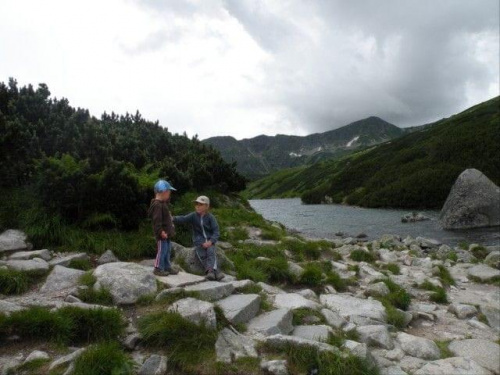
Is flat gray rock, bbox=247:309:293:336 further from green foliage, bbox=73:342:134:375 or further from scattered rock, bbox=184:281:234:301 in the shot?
green foliage, bbox=73:342:134:375

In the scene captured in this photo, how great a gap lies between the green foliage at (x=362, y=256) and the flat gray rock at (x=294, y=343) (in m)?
11.3

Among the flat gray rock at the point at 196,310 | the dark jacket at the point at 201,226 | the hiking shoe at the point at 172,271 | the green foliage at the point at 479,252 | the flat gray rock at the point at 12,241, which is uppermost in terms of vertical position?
the dark jacket at the point at 201,226

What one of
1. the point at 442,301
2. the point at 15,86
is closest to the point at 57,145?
the point at 15,86

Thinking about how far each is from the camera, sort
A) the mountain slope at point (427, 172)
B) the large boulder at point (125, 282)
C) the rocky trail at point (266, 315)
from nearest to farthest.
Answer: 1. the rocky trail at point (266, 315)
2. the large boulder at point (125, 282)
3. the mountain slope at point (427, 172)

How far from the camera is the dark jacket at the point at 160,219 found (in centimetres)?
870

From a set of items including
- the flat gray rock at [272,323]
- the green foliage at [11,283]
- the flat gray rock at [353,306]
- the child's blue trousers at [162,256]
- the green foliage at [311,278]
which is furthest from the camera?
A: the green foliage at [311,278]

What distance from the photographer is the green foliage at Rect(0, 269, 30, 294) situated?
7.15 metres

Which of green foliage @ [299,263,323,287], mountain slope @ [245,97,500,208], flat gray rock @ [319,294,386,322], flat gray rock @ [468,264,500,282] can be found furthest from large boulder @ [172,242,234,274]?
mountain slope @ [245,97,500,208]

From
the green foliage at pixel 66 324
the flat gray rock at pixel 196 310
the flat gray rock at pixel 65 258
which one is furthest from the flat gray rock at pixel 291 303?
the flat gray rock at pixel 65 258

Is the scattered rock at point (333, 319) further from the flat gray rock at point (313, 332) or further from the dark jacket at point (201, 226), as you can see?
the dark jacket at point (201, 226)

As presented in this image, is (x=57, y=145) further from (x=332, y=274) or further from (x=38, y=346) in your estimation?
(x=332, y=274)

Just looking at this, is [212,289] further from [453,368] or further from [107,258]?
[453,368]

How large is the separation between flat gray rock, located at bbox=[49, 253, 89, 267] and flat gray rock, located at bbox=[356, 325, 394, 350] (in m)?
6.81

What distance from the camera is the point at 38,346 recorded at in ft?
17.4
